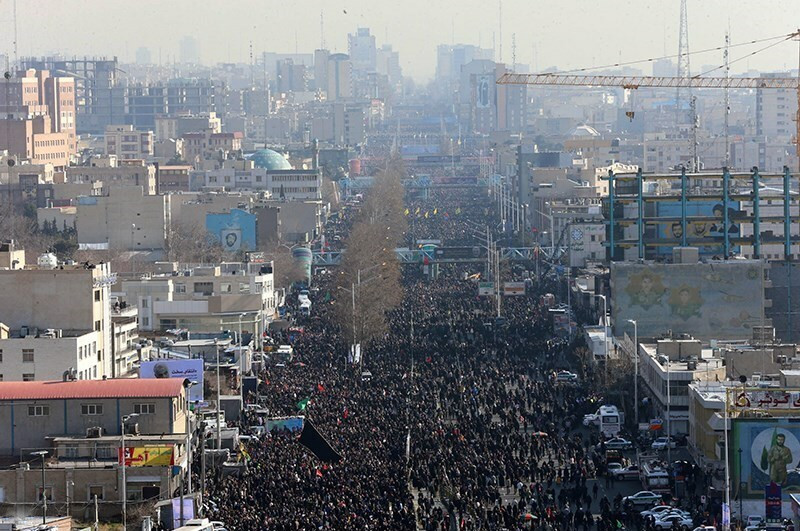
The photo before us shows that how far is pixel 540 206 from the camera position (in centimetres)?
8525

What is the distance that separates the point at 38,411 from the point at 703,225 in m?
25.1

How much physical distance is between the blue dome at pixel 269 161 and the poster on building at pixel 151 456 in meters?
75.5

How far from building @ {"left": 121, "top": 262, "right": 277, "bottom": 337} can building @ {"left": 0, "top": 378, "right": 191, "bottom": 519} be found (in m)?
17.1

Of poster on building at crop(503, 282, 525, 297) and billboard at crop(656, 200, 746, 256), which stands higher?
billboard at crop(656, 200, 746, 256)

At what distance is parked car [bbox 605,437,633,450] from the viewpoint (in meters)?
32.9

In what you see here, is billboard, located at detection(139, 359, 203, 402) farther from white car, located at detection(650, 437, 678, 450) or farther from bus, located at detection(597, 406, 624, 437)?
white car, located at detection(650, 437, 678, 450)

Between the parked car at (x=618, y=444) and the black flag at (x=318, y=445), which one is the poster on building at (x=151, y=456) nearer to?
the black flag at (x=318, y=445)

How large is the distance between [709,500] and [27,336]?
1371 centimetres

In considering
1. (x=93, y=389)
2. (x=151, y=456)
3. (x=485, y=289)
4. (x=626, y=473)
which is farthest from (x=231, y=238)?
(x=151, y=456)

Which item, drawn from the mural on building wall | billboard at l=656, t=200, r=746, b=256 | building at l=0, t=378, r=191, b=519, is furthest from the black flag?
the mural on building wall

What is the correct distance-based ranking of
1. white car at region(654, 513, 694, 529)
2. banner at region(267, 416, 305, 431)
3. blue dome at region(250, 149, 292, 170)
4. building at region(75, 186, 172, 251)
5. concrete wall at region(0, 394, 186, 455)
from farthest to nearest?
blue dome at region(250, 149, 292, 170), building at region(75, 186, 172, 251), banner at region(267, 416, 305, 431), concrete wall at region(0, 394, 186, 455), white car at region(654, 513, 694, 529)

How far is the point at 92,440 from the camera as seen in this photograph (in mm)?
28016

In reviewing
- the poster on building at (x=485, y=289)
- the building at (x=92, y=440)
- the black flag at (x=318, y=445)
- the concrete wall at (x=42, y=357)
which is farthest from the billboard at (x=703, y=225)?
the building at (x=92, y=440)

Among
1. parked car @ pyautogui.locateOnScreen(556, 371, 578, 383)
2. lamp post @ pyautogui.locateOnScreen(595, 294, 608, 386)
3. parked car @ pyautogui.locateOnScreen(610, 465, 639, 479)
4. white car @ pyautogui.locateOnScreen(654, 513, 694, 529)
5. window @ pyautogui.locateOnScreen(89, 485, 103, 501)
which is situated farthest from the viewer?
parked car @ pyautogui.locateOnScreen(556, 371, 578, 383)
